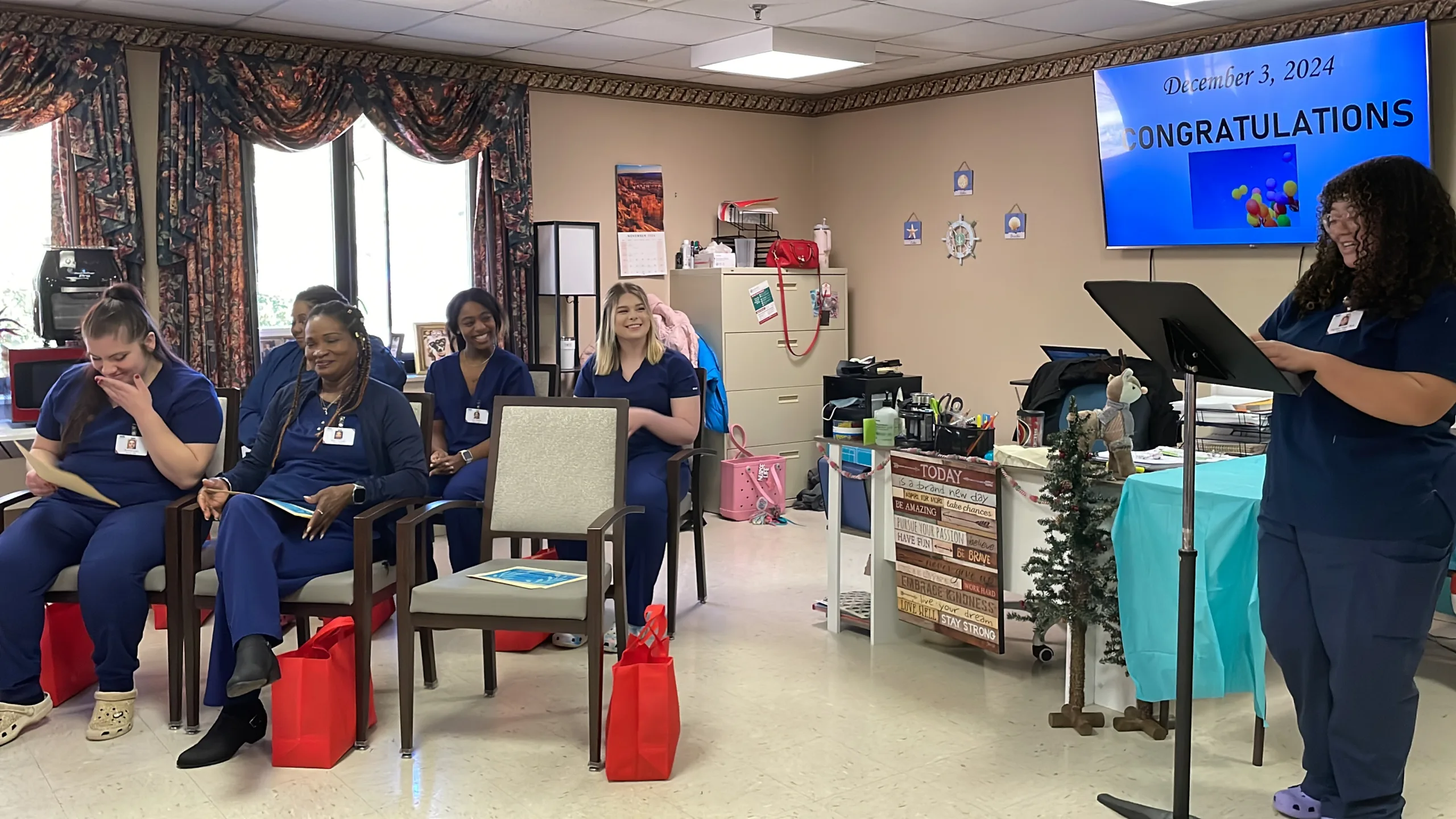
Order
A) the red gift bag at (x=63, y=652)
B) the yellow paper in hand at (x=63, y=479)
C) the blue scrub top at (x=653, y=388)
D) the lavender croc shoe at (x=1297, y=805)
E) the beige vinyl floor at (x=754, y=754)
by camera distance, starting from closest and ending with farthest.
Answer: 1. the lavender croc shoe at (x=1297, y=805)
2. the beige vinyl floor at (x=754, y=754)
3. the yellow paper in hand at (x=63, y=479)
4. the red gift bag at (x=63, y=652)
5. the blue scrub top at (x=653, y=388)

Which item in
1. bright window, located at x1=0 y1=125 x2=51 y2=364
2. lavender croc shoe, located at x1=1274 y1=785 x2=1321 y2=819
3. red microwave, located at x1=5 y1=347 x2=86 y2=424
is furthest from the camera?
bright window, located at x1=0 y1=125 x2=51 y2=364

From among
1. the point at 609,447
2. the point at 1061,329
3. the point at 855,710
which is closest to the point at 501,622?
the point at 609,447

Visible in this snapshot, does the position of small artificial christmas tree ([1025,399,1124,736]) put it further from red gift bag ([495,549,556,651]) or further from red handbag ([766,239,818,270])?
red handbag ([766,239,818,270])

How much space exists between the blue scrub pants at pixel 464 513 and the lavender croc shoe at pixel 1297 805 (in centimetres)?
247

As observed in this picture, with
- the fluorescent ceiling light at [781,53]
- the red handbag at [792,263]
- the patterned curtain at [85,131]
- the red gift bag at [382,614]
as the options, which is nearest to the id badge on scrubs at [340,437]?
the red gift bag at [382,614]

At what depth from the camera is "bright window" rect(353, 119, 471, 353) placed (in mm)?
6137

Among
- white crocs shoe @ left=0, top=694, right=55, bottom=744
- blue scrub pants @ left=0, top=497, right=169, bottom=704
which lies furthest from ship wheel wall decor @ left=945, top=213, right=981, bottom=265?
white crocs shoe @ left=0, top=694, right=55, bottom=744

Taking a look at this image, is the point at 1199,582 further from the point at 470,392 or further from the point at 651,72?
the point at 651,72

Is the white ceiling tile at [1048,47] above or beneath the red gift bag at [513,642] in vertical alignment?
above

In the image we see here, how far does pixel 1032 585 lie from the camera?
144 inches

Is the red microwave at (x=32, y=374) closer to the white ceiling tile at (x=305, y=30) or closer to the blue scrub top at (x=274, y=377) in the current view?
the blue scrub top at (x=274, y=377)

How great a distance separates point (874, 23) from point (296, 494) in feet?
10.9

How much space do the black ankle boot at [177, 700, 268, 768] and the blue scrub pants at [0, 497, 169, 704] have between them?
0.35 meters

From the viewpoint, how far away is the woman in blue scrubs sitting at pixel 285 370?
445 centimetres
